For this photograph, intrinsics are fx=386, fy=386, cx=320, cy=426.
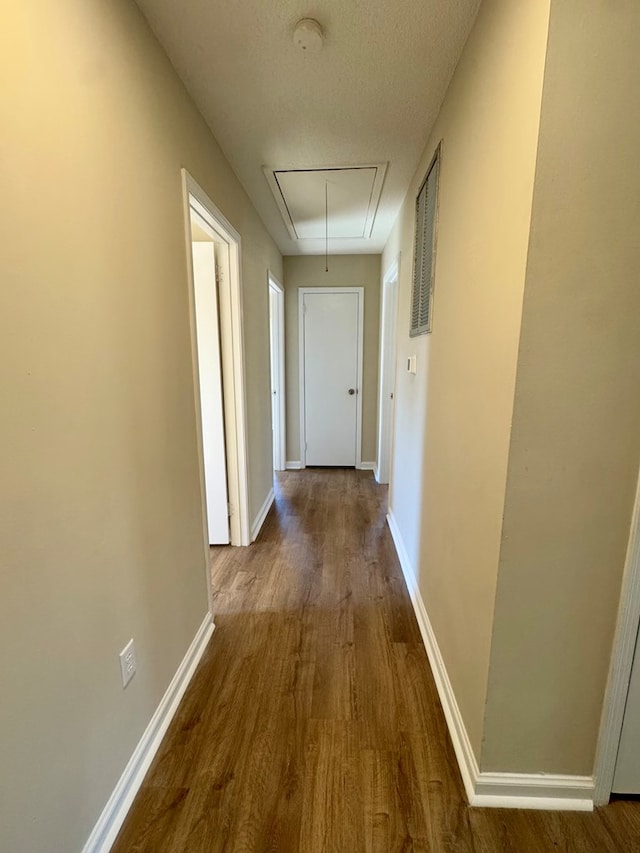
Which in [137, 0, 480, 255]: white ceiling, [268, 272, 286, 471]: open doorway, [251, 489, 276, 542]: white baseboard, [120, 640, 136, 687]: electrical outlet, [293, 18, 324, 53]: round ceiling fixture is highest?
[137, 0, 480, 255]: white ceiling

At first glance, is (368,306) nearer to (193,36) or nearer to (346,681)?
(193,36)

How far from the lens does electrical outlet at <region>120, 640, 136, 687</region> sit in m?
1.18

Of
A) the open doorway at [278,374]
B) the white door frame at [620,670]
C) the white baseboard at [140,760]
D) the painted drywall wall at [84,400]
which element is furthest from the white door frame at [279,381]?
the white door frame at [620,670]

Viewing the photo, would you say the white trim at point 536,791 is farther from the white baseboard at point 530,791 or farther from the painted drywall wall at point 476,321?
the painted drywall wall at point 476,321

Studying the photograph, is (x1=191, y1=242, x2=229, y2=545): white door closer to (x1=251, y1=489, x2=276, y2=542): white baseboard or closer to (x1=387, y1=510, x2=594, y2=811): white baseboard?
(x1=251, y1=489, x2=276, y2=542): white baseboard

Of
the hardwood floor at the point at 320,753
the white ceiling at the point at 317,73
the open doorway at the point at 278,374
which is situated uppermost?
the white ceiling at the point at 317,73

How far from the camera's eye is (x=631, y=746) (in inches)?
44.9

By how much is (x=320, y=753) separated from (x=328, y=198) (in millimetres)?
3052

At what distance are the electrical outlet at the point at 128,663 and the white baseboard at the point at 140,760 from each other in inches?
10.3

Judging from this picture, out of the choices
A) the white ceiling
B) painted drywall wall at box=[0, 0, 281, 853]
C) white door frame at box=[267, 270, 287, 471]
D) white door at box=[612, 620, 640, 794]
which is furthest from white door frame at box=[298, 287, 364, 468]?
white door at box=[612, 620, 640, 794]

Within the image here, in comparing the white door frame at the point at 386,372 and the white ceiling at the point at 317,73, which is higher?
the white ceiling at the point at 317,73

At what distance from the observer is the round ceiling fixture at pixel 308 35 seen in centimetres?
127

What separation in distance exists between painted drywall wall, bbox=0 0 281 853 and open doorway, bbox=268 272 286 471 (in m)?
2.67

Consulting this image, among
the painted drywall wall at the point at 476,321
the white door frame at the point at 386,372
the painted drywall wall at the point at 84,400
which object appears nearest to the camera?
the painted drywall wall at the point at 84,400
